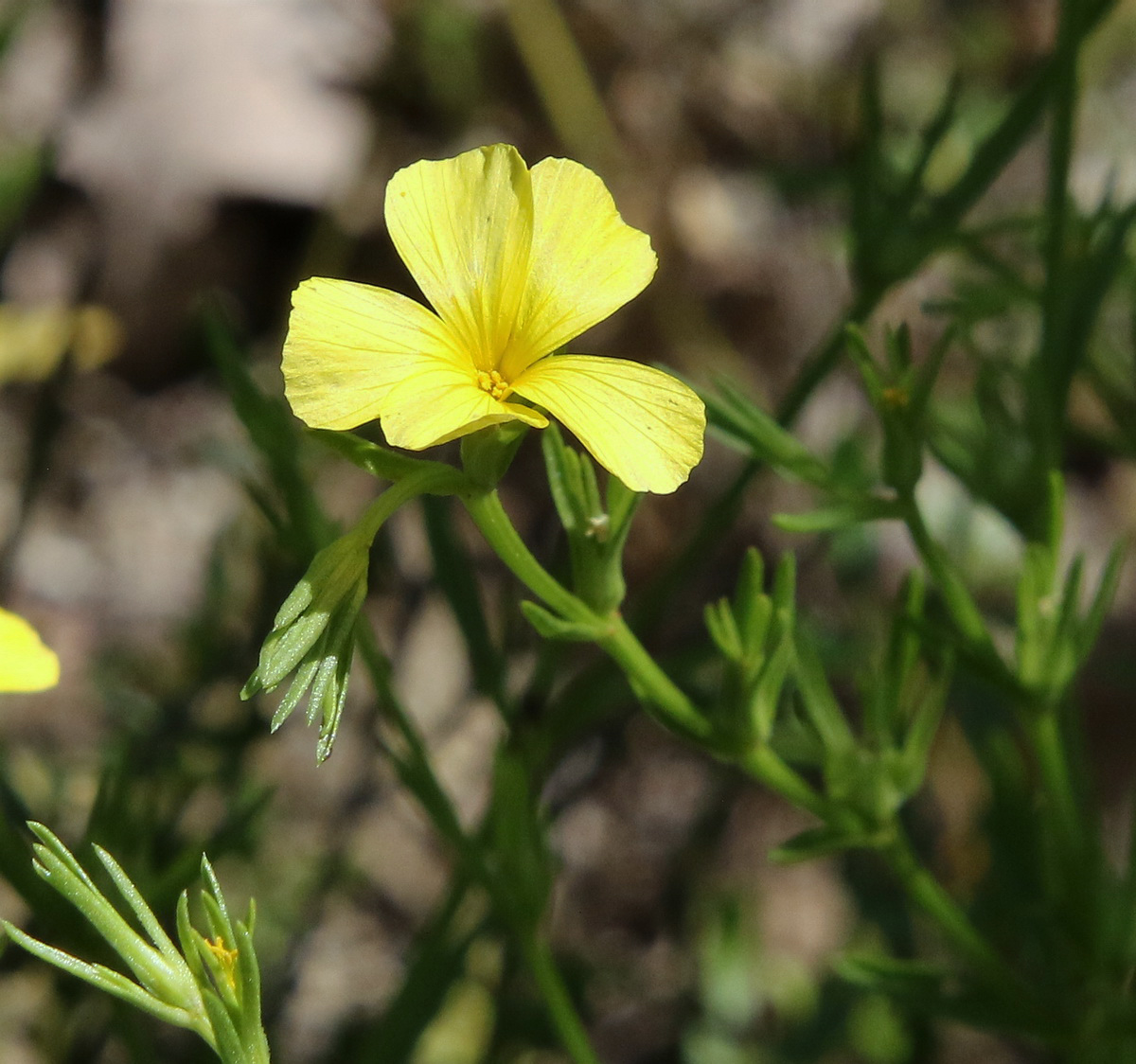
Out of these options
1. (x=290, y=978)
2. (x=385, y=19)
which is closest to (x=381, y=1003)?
(x=290, y=978)

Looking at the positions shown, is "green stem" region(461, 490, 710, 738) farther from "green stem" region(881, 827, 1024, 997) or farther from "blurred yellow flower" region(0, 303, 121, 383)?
"blurred yellow flower" region(0, 303, 121, 383)

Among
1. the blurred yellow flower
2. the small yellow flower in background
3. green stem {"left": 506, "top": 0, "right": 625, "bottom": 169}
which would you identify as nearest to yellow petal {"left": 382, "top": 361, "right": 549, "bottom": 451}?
the small yellow flower in background

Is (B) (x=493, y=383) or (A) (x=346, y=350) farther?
(B) (x=493, y=383)

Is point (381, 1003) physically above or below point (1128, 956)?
below

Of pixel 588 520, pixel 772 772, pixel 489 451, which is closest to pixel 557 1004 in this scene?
pixel 772 772

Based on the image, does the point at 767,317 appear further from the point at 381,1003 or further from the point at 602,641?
the point at 602,641

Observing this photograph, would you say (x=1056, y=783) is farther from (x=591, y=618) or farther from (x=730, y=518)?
(x=591, y=618)

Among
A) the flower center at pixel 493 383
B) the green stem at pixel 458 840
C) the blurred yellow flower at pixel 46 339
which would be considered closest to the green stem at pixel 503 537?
the flower center at pixel 493 383
